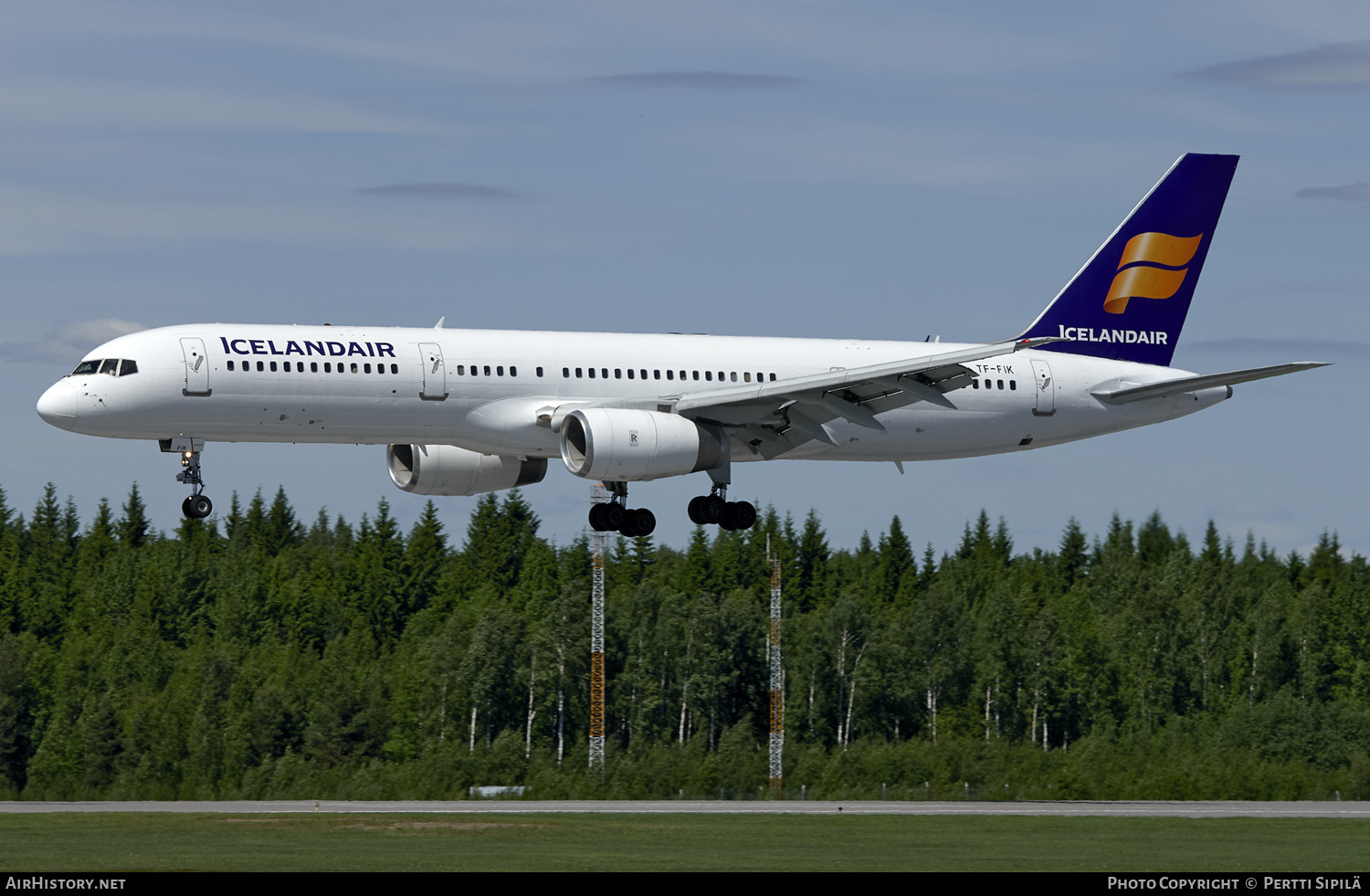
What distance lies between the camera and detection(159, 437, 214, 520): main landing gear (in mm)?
48656

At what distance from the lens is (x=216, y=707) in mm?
134625

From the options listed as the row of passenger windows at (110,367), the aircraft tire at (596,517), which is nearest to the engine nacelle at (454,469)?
the aircraft tire at (596,517)

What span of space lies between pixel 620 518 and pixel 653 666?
79.4 metres

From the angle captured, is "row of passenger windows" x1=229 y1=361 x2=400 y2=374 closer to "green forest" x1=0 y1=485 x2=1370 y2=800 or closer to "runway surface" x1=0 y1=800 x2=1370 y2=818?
"runway surface" x1=0 y1=800 x2=1370 y2=818

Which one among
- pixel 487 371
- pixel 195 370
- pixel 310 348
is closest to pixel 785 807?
pixel 487 371

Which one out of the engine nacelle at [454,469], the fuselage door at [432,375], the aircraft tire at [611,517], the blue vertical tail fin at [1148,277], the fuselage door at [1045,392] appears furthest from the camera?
the blue vertical tail fin at [1148,277]

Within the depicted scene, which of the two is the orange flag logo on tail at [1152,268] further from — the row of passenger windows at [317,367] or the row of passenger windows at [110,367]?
the row of passenger windows at [110,367]

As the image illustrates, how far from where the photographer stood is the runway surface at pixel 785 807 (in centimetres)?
6862

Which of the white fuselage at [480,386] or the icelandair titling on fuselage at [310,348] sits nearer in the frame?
the white fuselage at [480,386]

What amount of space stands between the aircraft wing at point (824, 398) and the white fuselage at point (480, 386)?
0.78 m

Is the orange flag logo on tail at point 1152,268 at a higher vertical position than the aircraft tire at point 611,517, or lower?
higher

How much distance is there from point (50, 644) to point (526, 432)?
11793 centimetres

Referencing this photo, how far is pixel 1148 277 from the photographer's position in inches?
2443
